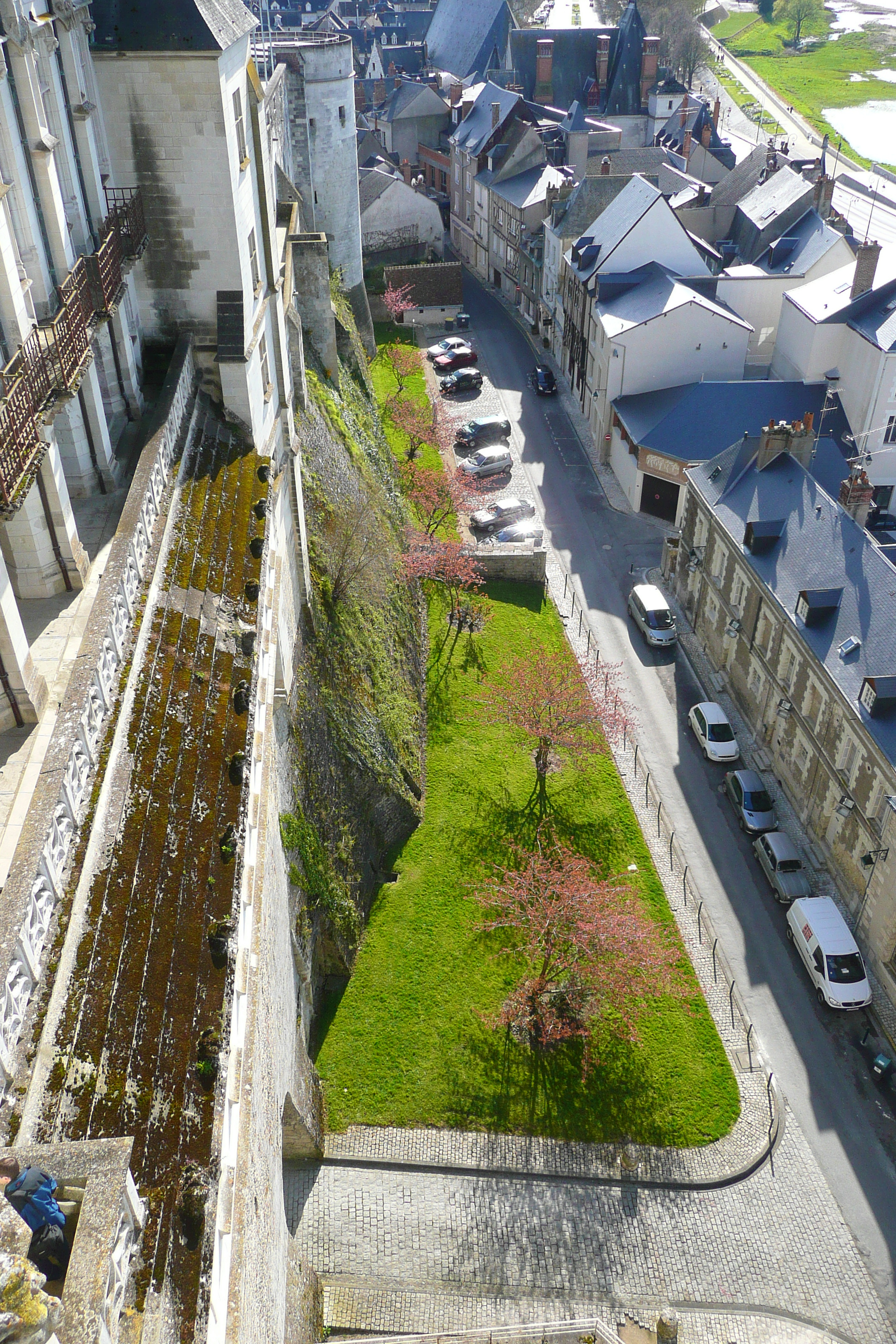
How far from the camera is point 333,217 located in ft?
177

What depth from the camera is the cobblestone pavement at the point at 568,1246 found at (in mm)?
22750

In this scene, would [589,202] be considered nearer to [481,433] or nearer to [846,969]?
[481,433]

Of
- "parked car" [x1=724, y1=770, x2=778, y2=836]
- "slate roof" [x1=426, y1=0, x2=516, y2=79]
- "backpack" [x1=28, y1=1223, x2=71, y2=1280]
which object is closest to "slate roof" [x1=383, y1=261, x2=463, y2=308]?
"slate roof" [x1=426, y1=0, x2=516, y2=79]

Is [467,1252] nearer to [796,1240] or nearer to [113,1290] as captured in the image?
[796,1240]

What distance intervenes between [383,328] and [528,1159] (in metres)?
63.7

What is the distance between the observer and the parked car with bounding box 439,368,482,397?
65125 mm

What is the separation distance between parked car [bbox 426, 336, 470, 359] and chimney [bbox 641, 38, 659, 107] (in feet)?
148

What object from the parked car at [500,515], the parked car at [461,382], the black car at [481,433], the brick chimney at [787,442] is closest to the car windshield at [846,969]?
the brick chimney at [787,442]

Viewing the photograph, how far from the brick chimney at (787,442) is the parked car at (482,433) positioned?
21.5 meters

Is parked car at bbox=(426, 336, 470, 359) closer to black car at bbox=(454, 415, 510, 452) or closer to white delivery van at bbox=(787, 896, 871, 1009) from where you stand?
black car at bbox=(454, 415, 510, 452)

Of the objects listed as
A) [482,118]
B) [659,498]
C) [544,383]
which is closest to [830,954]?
[659,498]

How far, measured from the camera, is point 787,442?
40.0m

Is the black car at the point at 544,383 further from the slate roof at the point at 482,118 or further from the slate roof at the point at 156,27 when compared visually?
the slate roof at the point at 156,27

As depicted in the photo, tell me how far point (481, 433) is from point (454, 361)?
1181 cm
